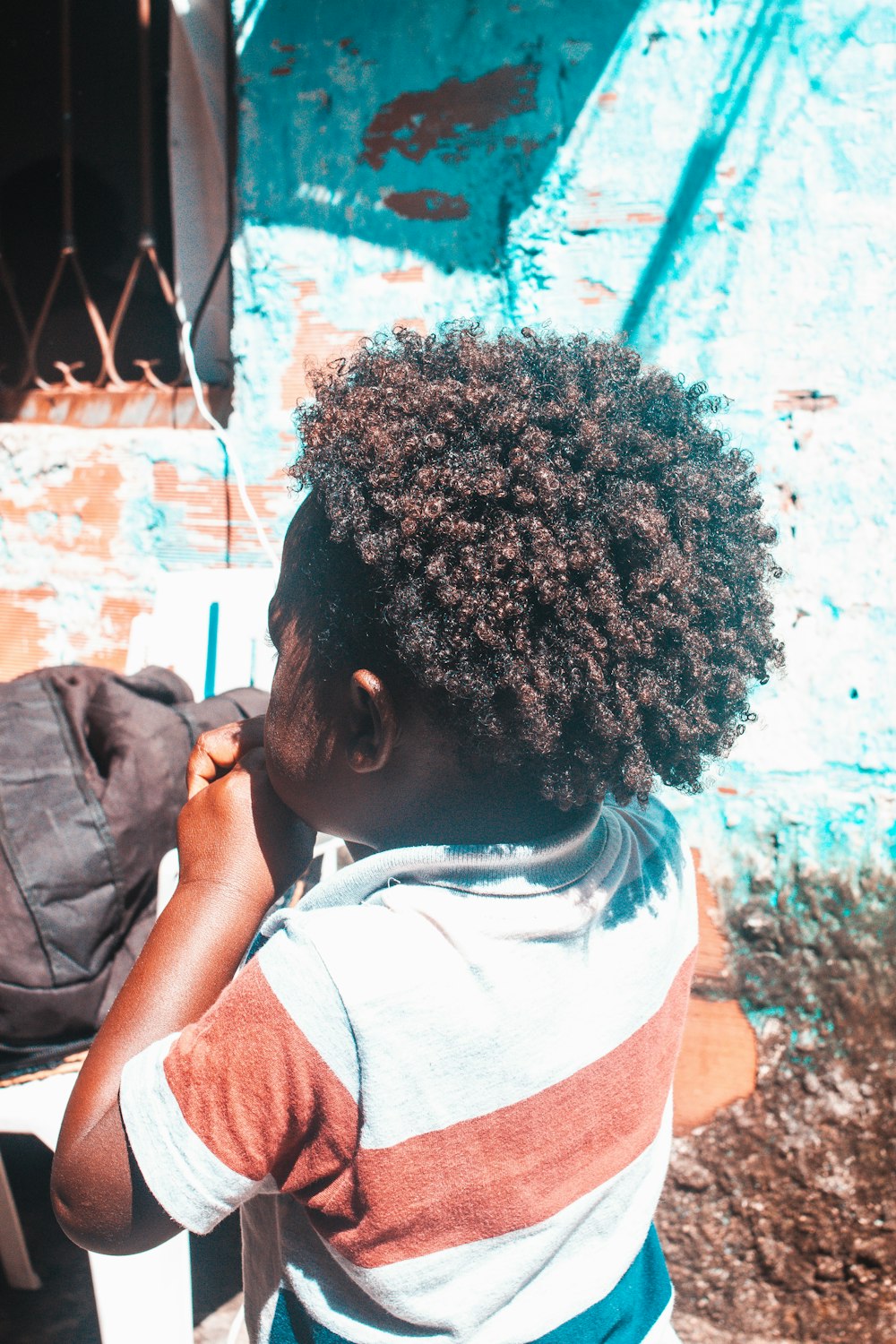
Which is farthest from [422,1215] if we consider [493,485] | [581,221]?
[581,221]

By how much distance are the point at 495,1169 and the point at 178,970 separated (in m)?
0.30

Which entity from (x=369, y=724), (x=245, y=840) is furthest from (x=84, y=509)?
(x=369, y=724)

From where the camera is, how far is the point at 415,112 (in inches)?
77.5

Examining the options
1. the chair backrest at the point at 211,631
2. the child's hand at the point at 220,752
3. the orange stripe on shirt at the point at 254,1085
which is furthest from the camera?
the chair backrest at the point at 211,631

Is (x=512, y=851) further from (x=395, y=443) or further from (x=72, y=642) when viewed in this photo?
(x=72, y=642)

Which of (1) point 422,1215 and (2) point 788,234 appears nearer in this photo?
(1) point 422,1215

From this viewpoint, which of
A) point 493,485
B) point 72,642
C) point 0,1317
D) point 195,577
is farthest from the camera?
point 72,642

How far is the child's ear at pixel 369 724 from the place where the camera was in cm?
74

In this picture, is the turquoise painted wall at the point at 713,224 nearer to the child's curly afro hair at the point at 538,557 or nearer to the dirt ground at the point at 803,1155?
the dirt ground at the point at 803,1155

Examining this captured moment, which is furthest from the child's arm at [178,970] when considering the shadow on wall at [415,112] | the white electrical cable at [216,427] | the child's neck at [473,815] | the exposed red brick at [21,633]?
the exposed red brick at [21,633]

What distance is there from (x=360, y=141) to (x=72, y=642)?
1.37 m

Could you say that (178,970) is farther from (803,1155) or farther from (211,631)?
(803,1155)

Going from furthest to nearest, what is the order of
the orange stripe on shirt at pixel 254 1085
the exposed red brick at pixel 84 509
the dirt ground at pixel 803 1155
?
the exposed red brick at pixel 84 509
the dirt ground at pixel 803 1155
the orange stripe on shirt at pixel 254 1085

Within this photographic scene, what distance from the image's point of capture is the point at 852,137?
Result: 1785mm
